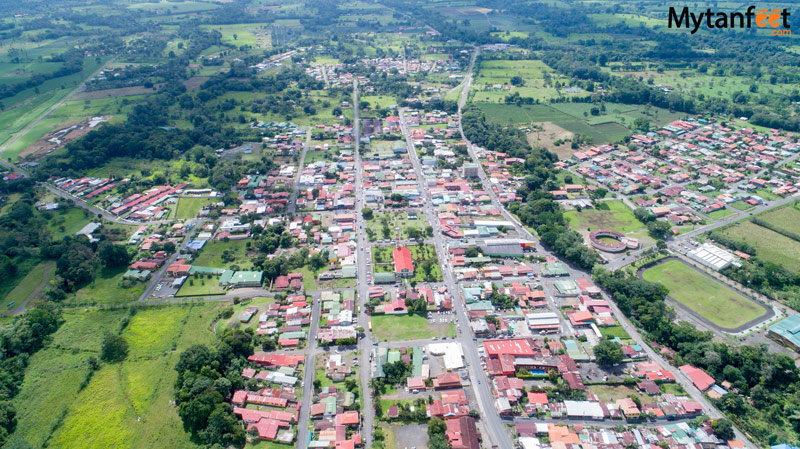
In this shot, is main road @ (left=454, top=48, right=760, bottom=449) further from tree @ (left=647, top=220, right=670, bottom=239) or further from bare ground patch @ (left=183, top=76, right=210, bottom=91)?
bare ground patch @ (left=183, top=76, right=210, bottom=91)

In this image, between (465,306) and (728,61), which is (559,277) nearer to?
(465,306)

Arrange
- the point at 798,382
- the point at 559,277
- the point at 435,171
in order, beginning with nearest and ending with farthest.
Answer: the point at 798,382, the point at 559,277, the point at 435,171

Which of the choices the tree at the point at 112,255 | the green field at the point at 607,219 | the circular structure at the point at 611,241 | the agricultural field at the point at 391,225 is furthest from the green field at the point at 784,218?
the tree at the point at 112,255

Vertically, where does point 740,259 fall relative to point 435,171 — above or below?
below

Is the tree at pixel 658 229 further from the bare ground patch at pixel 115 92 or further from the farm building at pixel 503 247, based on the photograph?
the bare ground patch at pixel 115 92

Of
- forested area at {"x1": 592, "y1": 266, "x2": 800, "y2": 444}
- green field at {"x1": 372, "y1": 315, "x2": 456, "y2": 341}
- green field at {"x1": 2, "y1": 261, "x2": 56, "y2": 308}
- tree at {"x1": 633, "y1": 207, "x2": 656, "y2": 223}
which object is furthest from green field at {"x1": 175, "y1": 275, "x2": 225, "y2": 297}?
tree at {"x1": 633, "y1": 207, "x2": 656, "y2": 223}

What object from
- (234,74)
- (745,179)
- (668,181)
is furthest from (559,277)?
(234,74)
